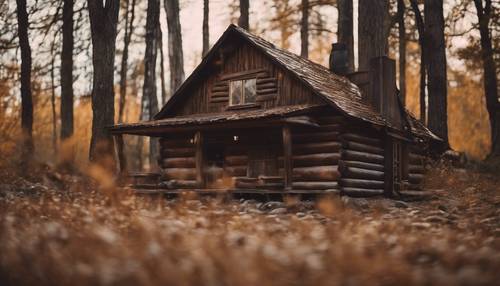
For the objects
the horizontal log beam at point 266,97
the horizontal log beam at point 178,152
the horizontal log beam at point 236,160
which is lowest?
the horizontal log beam at point 236,160

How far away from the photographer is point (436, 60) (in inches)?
796

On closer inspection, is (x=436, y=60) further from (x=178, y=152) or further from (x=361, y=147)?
(x=178, y=152)

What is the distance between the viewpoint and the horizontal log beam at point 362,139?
14445 mm

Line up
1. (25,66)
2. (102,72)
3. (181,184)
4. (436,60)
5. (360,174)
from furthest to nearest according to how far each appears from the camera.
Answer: (436,60)
(25,66)
(102,72)
(181,184)
(360,174)

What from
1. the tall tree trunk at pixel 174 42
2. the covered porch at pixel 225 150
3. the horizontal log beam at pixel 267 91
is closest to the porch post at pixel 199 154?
the covered porch at pixel 225 150

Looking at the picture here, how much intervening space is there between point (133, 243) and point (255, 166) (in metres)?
11.2

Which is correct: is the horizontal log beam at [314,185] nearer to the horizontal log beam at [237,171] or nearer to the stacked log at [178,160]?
the horizontal log beam at [237,171]

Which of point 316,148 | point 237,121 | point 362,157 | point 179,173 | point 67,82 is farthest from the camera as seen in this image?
point 67,82

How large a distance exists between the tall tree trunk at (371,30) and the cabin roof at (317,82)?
156cm

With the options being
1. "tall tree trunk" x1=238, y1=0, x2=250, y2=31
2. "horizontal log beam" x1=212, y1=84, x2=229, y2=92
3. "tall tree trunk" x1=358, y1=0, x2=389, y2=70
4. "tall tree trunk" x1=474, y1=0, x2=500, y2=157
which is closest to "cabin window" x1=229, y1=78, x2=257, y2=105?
"horizontal log beam" x1=212, y1=84, x2=229, y2=92

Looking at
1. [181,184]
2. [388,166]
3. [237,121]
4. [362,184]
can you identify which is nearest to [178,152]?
[181,184]

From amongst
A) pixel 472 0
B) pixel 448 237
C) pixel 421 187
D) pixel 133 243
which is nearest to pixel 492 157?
pixel 421 187

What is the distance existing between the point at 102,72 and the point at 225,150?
4623 millimetres

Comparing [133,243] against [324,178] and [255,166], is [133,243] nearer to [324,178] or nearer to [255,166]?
[324,178]
